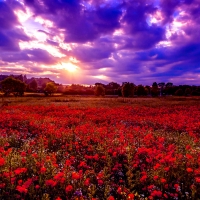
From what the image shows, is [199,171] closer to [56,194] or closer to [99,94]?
[56,194]

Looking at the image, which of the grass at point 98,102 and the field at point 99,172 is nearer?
the field at point 99,172

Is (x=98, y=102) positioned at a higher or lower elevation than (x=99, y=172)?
lower

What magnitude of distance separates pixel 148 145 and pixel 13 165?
509 cm

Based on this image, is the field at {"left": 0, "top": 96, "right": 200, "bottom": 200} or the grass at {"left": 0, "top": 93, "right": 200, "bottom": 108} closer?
the field at {"left": 0, "top": 96, "right": 200, "bottom": 200}

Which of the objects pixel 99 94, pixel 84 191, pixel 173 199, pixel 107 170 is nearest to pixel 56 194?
pixel 84 191

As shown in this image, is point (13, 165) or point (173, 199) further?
point (13, 165)

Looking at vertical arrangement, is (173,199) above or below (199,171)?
below

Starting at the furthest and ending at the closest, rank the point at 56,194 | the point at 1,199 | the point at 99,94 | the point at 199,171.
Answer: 1. the point at 99,94
2. the point at 199,171
3. the point at 56,194
4. the point at 1,199

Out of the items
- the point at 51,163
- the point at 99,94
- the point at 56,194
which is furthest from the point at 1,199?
the point at 99,94

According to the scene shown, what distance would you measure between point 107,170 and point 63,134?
14.3ft

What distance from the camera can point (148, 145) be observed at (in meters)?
8.61

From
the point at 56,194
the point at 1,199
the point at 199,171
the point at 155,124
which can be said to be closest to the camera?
the point at 1,199

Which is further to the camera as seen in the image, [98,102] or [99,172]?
[98,102]

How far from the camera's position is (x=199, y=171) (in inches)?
226
